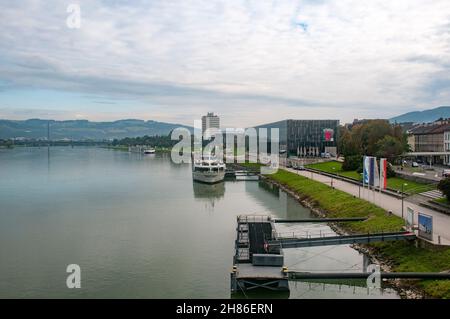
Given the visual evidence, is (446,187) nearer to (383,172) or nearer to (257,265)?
(383,172)

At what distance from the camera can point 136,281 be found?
14.3 metres

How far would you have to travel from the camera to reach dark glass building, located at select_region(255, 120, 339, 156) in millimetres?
74000

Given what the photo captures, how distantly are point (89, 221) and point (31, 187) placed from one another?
18782 millimetres

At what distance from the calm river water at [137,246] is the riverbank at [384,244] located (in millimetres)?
818

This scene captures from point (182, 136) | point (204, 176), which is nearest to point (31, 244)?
point (204, 176)

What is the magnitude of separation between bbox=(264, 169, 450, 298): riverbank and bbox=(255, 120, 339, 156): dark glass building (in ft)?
132

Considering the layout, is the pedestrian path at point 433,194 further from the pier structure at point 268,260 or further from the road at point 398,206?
the pier structure at point 268,260

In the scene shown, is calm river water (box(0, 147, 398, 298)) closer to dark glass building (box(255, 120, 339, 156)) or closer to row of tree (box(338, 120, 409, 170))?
row of tree (box(338, 120, 409, 170))

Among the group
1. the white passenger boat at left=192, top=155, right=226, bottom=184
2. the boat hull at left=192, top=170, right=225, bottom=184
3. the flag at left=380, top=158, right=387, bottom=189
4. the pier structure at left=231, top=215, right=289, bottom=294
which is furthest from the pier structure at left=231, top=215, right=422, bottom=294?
the white passenger boat at left=192, top=155, right=226, bottom=184

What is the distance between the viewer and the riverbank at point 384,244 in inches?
518

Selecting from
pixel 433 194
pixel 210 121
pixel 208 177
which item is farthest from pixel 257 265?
pixel 210 121

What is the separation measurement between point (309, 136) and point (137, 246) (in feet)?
200

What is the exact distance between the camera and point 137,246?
1866 centimetres

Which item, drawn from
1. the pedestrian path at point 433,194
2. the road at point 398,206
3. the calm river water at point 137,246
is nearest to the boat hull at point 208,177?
the calm river water at point 137,246
